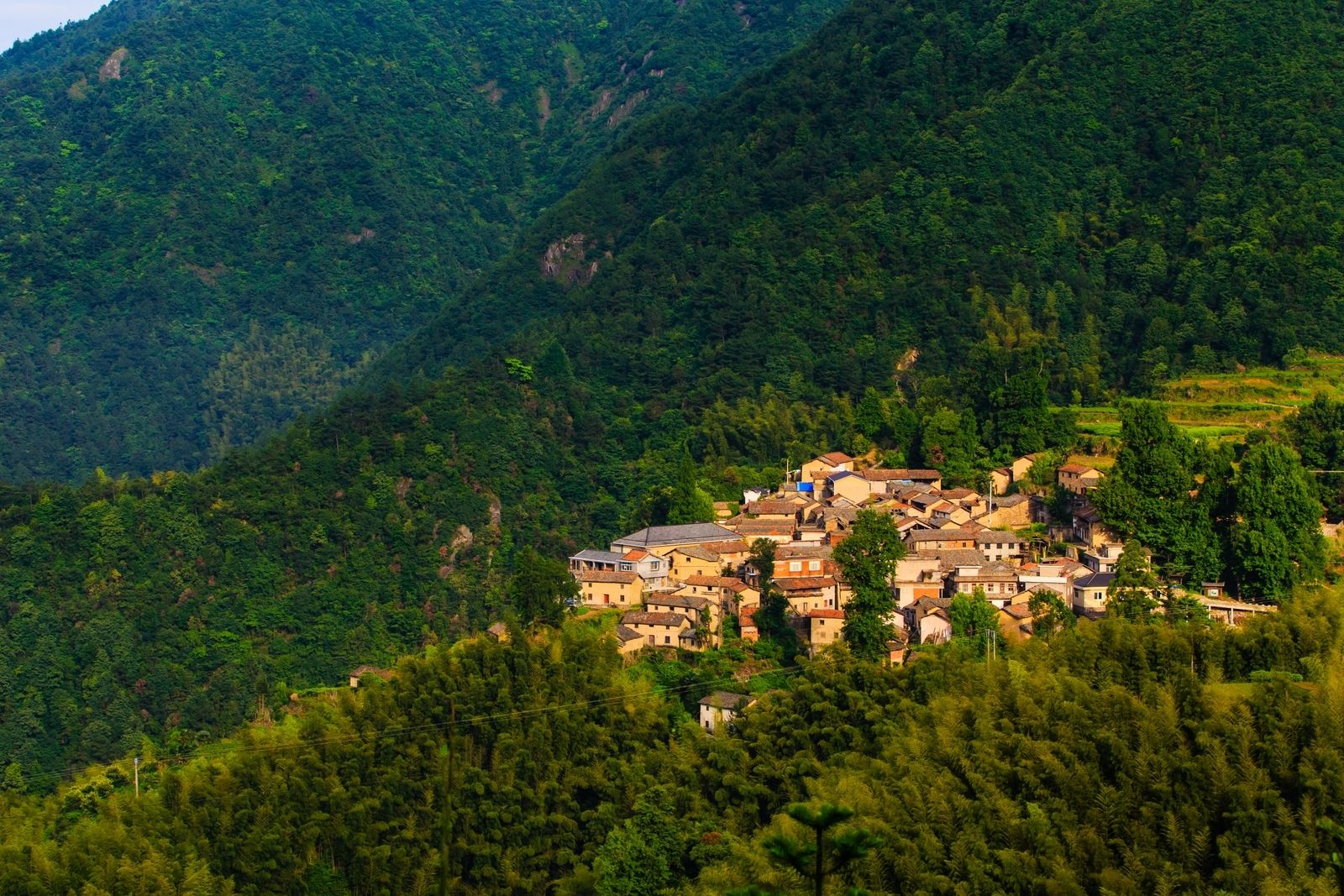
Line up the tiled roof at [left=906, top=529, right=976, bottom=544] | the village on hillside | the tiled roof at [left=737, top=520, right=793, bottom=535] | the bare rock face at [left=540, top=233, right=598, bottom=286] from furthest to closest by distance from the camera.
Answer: the bare rock face at [left=540, top=233, right=598, bottom=286], the tiled roof at [left=737, top=520, right=793, bottom=535], the tiled roof at [left=906, top=529, right=976, bottom=544], the village on hillside

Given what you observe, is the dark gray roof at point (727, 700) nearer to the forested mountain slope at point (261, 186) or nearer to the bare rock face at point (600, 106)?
the forested mountain slope at point (261, 186)

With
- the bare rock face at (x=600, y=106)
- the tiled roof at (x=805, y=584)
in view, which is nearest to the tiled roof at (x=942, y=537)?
the tiled roof at (x=805, y=584)

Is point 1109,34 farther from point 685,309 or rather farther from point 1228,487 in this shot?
point 1228,487

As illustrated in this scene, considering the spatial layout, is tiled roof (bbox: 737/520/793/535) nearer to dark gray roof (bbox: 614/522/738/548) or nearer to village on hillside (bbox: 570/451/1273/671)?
village on hillside (bbox: 570/451/1273/671)

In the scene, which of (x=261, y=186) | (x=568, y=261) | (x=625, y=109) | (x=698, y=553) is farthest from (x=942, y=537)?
(x=261, y=186)

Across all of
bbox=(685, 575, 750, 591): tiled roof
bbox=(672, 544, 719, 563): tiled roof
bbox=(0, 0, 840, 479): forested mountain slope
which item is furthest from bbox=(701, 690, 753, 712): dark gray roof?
bbox=(0, 0, 840, 479): forested mountain slope

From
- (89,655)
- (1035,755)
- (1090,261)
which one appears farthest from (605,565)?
(1090,261)
